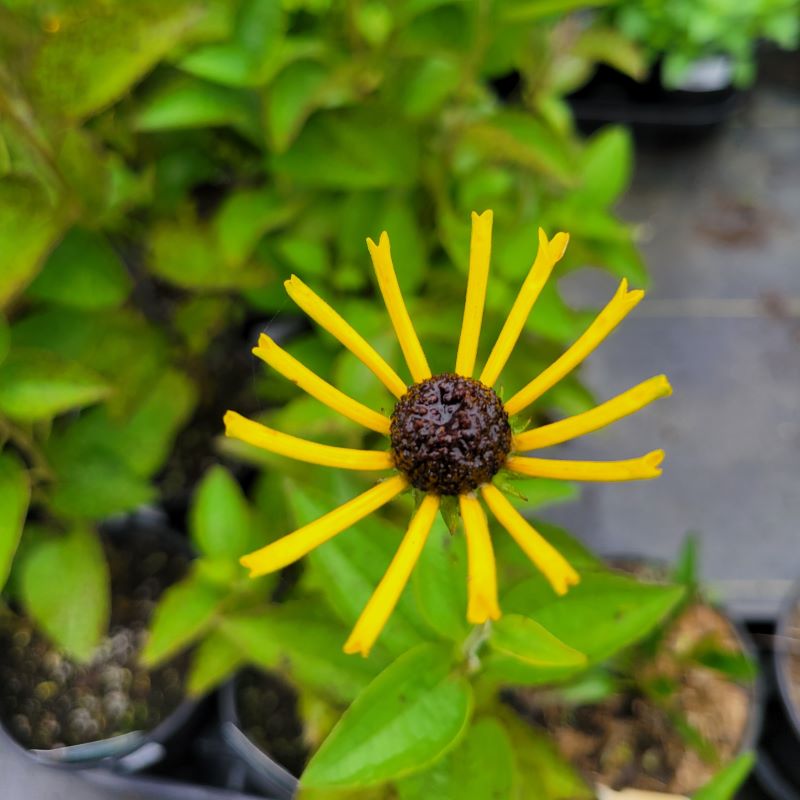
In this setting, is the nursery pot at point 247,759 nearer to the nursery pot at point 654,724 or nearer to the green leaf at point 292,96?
the nursery pot at point 654,724

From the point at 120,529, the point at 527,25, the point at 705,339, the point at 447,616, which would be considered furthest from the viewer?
the point at 705,339

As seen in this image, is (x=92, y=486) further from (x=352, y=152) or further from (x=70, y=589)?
(x=352, y=152)

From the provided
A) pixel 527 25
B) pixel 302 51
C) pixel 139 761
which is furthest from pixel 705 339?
Result: pixel 139 761

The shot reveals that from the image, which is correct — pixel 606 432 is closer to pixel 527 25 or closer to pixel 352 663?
pixel 527 25

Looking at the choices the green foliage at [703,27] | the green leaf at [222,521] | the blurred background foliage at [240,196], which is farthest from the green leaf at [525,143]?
the green foliage at [703,27]

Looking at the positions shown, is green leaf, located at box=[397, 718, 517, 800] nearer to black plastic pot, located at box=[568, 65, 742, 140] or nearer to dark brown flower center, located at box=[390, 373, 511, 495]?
dark brown flower center, located at box=[390, 373, 511, 495]

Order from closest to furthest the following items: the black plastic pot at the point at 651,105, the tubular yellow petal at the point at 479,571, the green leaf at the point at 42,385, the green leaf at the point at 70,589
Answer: the tubular yellow petal at the point at 479,571
the green leaf at the point at 42,385
the green leaf at the point at 70,589
the black plastic pot at the point at 651,105

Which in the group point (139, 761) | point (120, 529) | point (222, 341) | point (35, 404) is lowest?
point (139, 761)

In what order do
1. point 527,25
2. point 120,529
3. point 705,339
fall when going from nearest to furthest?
point 527,25
point 120,529
point 705,339
